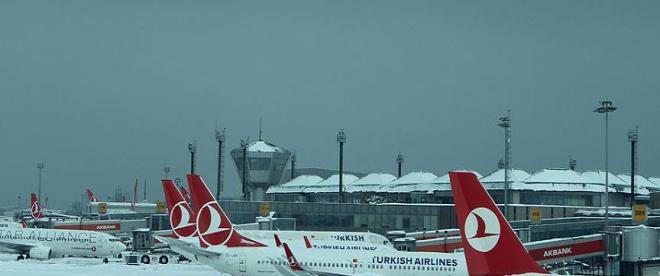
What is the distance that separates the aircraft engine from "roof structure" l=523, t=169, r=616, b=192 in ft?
220

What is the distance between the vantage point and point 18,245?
249ft

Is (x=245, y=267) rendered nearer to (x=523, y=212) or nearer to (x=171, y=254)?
(x=171, y=254)

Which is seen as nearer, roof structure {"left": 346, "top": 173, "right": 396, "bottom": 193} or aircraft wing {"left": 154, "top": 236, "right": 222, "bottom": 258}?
aircraft wing {"left": 154, "top": 236, "right": 222, "bottom": 258}

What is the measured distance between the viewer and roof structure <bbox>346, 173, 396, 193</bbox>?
16496 centimetres

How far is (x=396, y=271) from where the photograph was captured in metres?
39.2

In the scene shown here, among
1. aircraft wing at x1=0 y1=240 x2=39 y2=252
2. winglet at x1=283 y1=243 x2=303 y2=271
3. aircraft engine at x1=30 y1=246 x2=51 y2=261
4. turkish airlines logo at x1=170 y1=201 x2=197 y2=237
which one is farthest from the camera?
aircraft wing at x1=0 y1=240 x2=39 y2=252

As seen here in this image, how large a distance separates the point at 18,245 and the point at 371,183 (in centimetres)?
9799

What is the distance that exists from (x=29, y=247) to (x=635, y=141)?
2891 inches

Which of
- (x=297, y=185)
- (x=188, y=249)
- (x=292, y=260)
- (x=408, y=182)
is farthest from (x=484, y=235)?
(x=297, y=185)

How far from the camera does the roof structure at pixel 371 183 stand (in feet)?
541

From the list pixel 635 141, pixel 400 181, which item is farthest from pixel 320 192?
pixel 635 141

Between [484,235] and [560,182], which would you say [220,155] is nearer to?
[560,182]

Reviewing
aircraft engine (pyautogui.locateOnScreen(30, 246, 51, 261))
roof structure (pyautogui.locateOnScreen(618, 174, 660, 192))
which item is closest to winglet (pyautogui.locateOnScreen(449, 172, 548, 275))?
aircraft engine (pyautogui.locateOnScreen(30, 246, 51, 261))

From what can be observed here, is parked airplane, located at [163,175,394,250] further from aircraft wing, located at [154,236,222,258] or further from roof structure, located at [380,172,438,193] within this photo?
roof structure, located at [380,172,438,193]
